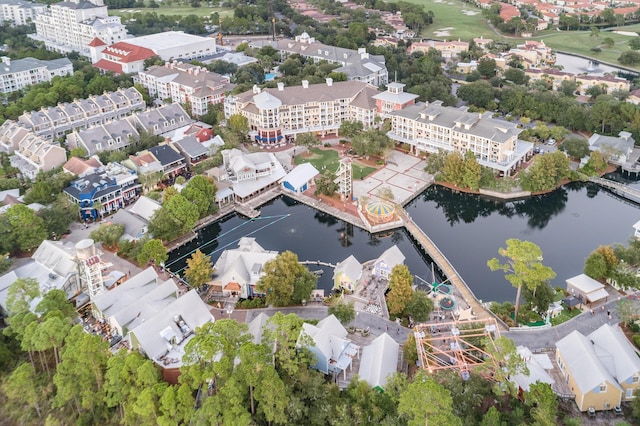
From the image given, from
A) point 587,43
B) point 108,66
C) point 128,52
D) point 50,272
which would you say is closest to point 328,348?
point 50,272

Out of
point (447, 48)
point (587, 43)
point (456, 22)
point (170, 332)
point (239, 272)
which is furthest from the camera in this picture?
point (456, 22)

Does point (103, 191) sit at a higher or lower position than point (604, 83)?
lower

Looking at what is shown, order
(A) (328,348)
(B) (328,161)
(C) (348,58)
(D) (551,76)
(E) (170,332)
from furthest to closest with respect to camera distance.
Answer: (C) (348,58), (D) (551,76), (B) (328,161), (E) (170,332), (A) (328,348)

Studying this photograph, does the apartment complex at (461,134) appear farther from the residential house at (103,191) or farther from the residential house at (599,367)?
the residential house at (103,191)

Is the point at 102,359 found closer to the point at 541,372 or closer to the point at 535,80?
the point at 541,372

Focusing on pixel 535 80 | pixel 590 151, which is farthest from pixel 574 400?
pixel 535 80

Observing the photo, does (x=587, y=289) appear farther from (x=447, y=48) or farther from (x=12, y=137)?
(x=447, y=48)

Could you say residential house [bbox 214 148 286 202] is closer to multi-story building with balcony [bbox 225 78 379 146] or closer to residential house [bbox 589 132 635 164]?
multi-story building with balcony [bbox 225 78 379 146]

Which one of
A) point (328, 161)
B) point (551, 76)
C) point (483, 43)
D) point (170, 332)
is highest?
point (483, 43)
